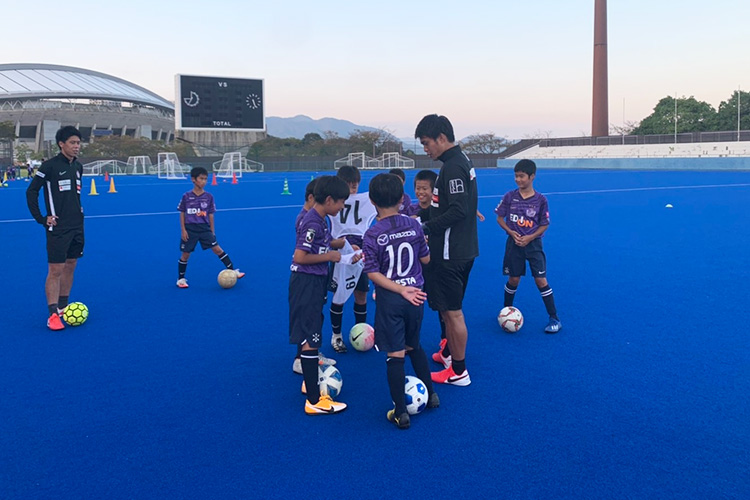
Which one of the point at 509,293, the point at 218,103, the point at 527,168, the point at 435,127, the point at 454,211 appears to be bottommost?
the point at 509,293

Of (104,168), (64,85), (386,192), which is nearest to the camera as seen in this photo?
(386,192)

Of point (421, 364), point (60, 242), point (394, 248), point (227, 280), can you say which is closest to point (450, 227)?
point (394, 248)

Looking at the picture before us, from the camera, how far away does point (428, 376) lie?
3.98 m

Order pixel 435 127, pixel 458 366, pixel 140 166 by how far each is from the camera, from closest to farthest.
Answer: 1. pixel 435 127
2. pixel 458 366
3. pixel 140 166

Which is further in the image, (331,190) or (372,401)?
(372,401)

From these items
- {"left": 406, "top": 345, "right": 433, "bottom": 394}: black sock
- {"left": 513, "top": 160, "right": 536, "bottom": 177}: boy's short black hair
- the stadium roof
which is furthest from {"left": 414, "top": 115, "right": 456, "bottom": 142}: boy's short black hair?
the stadium roof

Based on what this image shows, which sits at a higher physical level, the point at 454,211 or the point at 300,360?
the point at 454,211

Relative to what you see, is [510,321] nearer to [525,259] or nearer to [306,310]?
[525,259]

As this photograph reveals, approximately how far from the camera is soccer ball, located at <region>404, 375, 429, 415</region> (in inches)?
151

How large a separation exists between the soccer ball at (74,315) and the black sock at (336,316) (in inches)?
108

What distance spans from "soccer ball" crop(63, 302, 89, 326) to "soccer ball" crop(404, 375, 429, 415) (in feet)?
→ 12.6

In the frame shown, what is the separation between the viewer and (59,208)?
5832mm

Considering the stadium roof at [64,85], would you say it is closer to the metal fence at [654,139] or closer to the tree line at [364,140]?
the tree line at [364,140]

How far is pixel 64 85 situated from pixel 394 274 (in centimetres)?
11772
